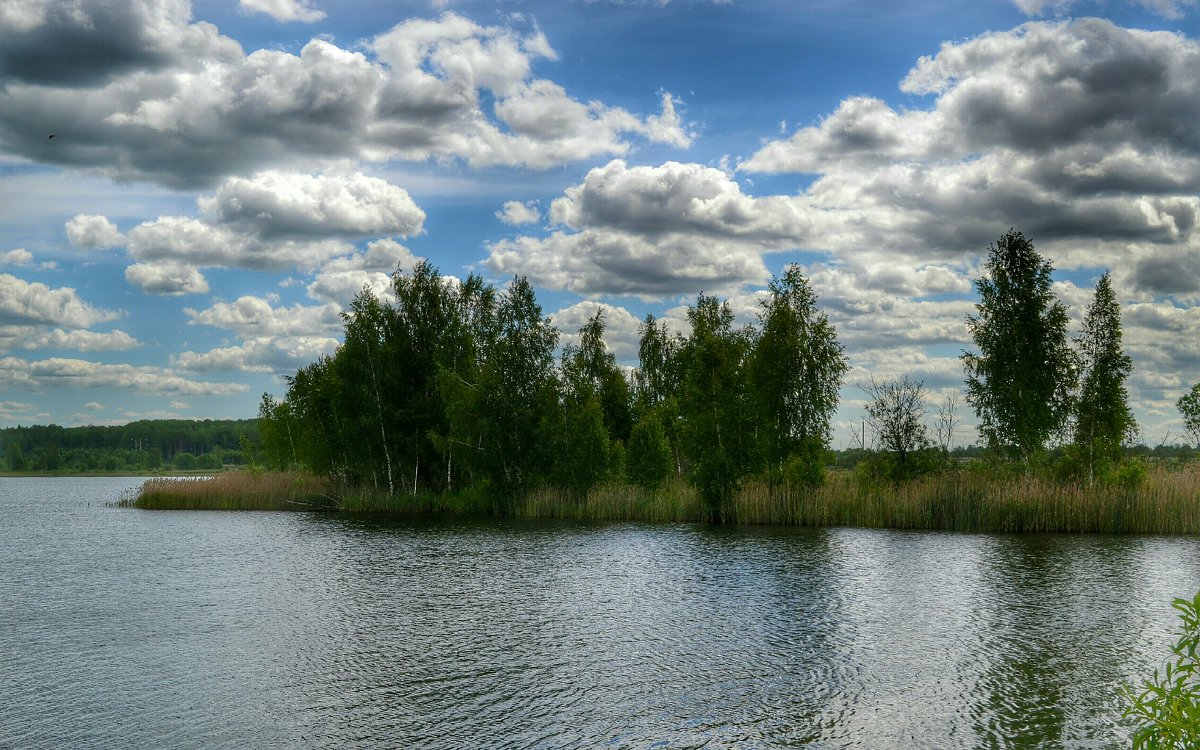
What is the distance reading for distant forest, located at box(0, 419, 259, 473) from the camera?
160 metres

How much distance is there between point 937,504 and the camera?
104 feet

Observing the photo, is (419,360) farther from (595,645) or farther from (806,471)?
(595,645)

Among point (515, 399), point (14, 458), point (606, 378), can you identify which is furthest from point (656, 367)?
point (14, 458)

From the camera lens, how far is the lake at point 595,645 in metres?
9.67

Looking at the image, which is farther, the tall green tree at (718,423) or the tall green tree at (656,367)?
the tall green tree at (656,367)

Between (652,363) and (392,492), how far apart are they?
21.2 metres

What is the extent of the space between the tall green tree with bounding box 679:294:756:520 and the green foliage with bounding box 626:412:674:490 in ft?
21.1

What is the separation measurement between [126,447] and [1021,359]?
581 feet

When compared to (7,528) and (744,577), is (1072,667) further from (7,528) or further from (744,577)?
(7,528)

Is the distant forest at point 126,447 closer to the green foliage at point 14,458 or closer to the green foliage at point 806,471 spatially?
the green foliage at point 14,458

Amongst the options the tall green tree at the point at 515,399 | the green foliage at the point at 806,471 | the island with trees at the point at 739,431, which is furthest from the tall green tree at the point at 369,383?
the green foliage at the point at 806,471

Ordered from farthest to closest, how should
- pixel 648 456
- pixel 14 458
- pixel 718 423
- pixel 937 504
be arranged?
pixel 14 458 → pixel 648 456 → pixel 718 423 → pixel 937 504

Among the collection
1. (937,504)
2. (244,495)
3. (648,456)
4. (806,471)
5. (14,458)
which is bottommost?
(14,458)

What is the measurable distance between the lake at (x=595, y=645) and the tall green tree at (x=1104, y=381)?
12431 millimetres
